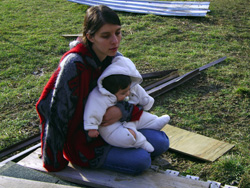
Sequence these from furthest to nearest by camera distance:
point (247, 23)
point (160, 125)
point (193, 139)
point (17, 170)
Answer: point (247, 23) < point (193, 139) < point (160, 125) < point (17, 170)

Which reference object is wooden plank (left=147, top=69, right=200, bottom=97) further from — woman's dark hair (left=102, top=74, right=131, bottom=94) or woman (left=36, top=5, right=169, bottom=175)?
woman's dark hair (left=102, top=74, right=131, bottom=94)

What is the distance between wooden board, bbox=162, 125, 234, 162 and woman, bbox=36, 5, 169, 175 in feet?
2.72

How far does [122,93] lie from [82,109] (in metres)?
0.39

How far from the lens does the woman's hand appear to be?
2998 mm

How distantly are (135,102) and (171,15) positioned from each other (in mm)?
6598

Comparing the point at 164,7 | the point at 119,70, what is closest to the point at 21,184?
the point at 119,70

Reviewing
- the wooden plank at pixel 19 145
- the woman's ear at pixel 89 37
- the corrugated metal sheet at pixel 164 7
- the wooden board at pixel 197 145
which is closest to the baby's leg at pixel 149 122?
the wooden board at pixel 197 145

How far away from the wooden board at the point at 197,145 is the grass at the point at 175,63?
79 millimetres

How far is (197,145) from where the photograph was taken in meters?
3.81

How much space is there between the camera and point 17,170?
10.4ft

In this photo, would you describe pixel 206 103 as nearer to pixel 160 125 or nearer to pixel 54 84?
pixel 160 125

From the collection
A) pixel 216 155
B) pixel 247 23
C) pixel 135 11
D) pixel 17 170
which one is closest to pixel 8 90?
pixel 17 170

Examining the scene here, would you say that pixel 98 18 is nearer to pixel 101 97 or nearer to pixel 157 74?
pixel 101 97

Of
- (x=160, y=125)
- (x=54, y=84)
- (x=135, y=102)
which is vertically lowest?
(x=160, y=125)
